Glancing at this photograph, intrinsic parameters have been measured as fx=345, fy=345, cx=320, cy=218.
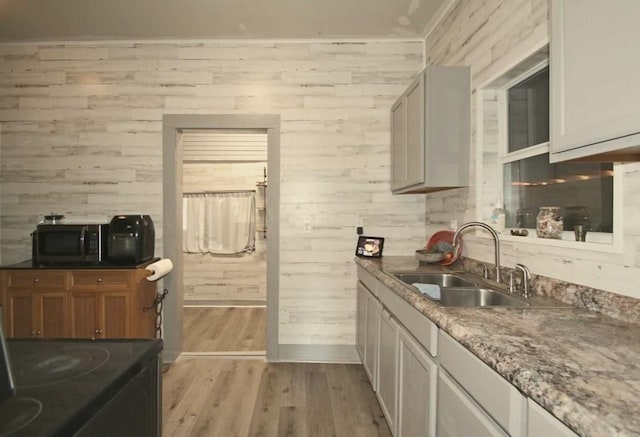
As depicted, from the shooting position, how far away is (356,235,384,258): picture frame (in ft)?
9.86

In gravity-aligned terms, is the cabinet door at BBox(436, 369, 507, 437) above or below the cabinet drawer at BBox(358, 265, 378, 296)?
below

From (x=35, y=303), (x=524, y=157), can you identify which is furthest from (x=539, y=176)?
(x=35, y=303)

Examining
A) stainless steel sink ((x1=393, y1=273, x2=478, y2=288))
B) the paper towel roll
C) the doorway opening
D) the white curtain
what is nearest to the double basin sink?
stainless steel sink ((x1=393, y1=273, x2=478, y2=288))

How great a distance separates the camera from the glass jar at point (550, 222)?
1.65 meters

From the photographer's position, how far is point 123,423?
72 cm

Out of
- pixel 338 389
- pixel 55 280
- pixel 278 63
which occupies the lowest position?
pixel 338 389

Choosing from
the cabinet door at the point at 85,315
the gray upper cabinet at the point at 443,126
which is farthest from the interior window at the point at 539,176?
the cabinet door at the point at 85,315

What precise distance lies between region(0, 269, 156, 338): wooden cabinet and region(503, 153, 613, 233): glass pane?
2837 mm

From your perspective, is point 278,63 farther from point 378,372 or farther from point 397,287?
point 378,372

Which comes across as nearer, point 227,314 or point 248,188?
point 227,314

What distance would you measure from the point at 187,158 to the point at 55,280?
2.75 meters

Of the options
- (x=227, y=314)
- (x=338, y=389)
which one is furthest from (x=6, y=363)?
(x=227, y=314)

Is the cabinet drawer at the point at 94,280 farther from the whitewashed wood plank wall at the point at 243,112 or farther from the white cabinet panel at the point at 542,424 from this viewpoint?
the white cabinet panel at the point at 542,424

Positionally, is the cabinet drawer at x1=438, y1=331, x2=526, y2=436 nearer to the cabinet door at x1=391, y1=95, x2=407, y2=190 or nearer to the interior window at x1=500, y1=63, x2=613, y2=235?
the interior window at x1=500, y1=63, x2=613, y2=235
